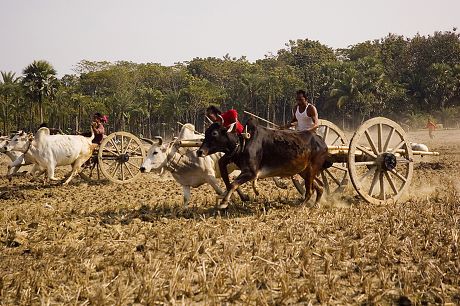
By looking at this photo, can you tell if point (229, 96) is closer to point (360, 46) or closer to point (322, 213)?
point (360, 46)

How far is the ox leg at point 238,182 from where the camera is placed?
20.4ft

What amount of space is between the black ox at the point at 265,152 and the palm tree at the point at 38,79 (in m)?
35.1

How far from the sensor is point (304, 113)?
8023 mm

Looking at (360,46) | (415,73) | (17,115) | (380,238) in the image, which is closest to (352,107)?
(415,73)

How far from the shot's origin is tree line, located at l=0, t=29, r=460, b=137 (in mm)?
45719

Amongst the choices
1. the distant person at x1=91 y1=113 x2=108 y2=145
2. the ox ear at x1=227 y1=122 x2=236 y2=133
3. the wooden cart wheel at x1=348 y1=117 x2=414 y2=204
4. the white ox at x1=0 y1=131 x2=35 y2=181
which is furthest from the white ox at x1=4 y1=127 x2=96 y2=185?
the wooden cart wheel at x1=348 y1=117 x2=414 y2=204

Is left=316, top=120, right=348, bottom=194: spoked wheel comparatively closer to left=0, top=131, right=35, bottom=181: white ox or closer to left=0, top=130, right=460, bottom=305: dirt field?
left=0, top=130, right=460, bottom=305: dirt field

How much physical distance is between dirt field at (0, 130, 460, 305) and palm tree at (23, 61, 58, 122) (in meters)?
33.8

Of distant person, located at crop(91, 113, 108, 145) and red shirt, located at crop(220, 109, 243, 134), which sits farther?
distant person, located at crop(91, 113, 108, 145)

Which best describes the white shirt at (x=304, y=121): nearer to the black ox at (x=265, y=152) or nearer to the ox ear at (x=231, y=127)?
the black ox at (x=265, y=152)

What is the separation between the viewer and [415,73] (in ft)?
163

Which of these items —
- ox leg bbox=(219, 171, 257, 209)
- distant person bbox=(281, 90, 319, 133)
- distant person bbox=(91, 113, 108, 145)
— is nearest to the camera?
ox leg bbox=(219, 171, 257, 209)

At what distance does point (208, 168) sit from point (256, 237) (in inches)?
112

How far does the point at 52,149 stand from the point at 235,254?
8.55 meters
